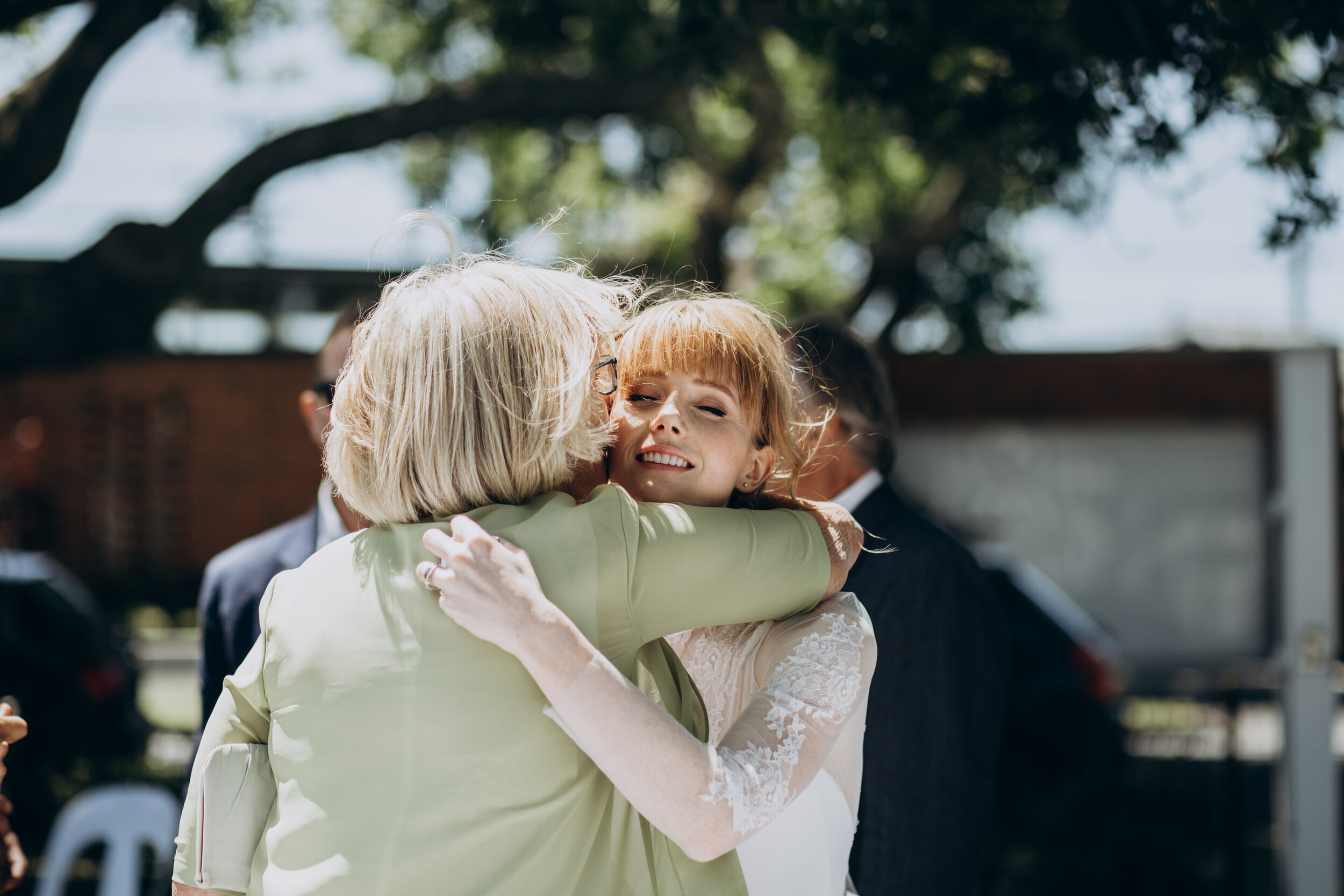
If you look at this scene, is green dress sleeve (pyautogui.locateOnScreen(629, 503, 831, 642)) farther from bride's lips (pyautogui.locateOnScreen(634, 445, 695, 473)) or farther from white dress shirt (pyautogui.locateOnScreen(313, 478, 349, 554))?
white dress shirt (pyautogui.locateOnScreen(313, 478, 349, 554))

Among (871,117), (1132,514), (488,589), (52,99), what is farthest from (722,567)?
(1132,514)

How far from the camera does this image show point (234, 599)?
2.33 m

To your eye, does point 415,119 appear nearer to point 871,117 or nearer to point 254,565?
point 254,565

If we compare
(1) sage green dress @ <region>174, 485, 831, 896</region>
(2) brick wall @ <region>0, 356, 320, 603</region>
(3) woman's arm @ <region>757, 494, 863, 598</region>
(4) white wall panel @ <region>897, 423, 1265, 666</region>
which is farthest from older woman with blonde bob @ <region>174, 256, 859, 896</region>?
(2) brick wall @ <region>0, 356, 320, 603</region>

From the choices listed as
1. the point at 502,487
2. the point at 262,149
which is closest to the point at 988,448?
the point at 262,149

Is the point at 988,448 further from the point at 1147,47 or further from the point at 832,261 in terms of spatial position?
the point at 1147,47

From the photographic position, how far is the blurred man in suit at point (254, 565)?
2293 mm

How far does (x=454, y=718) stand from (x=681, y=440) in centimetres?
55

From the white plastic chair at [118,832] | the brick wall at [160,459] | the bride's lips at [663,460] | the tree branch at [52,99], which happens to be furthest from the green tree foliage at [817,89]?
A: the brick wall at [160,459]

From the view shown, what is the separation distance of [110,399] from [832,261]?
9915mm

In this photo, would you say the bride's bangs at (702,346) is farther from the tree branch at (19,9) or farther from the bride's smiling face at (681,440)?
the tree branch at (19,9)

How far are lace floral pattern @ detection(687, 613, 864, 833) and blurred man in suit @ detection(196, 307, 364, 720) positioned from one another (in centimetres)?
108

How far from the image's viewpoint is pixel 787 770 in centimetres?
138

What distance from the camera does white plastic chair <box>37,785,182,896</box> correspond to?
3.35 m
